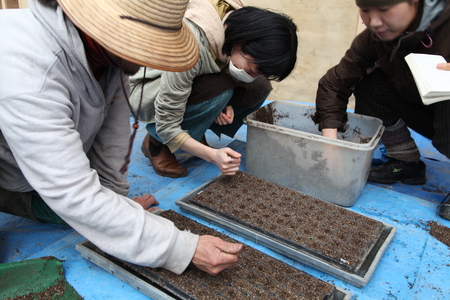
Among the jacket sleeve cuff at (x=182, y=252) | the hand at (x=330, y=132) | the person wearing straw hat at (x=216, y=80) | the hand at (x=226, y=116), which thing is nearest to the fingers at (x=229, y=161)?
the person wearing straw hat at (x=216, y=80)

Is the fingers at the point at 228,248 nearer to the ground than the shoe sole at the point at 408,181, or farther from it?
farther from it

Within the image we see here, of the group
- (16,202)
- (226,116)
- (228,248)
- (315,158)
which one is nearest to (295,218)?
(315,158)

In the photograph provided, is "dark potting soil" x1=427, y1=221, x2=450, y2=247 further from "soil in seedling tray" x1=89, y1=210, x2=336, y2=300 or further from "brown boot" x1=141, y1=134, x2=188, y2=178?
"brown boot" x1=141, y1=134, x2=188, y2=178

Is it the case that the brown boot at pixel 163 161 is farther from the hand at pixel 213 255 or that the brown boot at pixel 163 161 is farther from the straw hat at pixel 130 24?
the straw hat at pixel 130 24

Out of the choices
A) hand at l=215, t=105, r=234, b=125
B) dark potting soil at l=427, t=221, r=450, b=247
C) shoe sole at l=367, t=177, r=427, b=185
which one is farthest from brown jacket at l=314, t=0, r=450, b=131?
dark potting soil at l=427, t=221, r=450, b=247

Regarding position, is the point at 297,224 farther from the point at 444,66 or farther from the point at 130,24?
the point at 130,24

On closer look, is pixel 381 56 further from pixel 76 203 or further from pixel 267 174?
pixel 76 203

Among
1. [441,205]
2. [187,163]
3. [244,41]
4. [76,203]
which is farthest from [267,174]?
[76,203]

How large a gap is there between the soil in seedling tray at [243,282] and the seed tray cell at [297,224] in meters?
0.12

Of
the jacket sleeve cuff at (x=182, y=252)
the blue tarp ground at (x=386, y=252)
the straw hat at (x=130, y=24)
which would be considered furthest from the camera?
the blue tarp ground at (x=386, y=252)

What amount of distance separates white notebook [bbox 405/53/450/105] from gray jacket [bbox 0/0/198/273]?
915 mm

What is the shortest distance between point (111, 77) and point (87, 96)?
12 cm

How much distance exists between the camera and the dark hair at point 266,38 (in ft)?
4.25

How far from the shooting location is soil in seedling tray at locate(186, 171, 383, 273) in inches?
46.7
